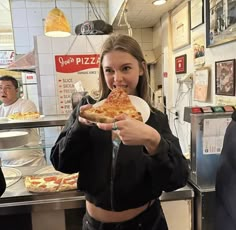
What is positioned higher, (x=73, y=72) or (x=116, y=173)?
(x=73, y=72)

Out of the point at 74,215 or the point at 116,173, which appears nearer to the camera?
the point at 116,173

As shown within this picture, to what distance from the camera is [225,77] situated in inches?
75.7

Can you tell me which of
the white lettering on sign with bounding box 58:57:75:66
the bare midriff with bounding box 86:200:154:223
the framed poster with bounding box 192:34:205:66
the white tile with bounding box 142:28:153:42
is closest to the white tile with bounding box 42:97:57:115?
the white lettering on sign with bounding box 58:57:75:66

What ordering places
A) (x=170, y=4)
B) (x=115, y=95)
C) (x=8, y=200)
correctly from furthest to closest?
(x=170, y=4) < (x=8, y=200) < (x=115, y=95)

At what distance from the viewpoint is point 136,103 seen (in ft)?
2.85

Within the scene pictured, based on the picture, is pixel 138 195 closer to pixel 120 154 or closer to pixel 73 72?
pixel 120 154

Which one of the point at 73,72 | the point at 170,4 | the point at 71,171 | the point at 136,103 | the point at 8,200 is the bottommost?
the point at 8,200

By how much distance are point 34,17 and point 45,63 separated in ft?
4.58

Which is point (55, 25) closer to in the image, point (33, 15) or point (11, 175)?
point (11, 175)

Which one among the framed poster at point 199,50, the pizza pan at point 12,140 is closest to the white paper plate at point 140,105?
the pizza pan at point 12,140

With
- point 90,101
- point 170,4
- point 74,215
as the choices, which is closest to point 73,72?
point 170,4

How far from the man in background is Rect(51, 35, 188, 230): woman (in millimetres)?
804

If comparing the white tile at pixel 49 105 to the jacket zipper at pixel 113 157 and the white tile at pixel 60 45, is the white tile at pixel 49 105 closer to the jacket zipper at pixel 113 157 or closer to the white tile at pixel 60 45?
the white tile at pixel 60 45

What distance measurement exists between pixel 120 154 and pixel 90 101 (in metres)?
0.24
